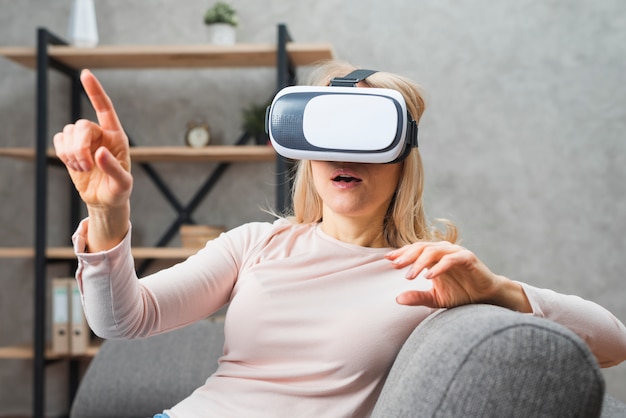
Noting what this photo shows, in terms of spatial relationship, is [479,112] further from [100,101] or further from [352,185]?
[100,101]

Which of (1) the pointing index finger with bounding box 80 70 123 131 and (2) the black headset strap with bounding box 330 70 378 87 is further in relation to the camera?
(2) the black headset strap with bounding box 330 70 378 87

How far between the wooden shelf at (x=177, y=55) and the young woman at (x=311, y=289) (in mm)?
1485

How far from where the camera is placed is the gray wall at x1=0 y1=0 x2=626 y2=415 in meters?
3.01

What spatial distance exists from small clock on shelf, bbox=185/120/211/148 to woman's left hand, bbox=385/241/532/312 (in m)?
2.18

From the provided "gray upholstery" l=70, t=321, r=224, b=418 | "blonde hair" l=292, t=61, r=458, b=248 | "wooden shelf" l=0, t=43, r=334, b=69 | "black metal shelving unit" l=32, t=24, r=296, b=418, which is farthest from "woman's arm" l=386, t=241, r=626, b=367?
"wooden shelf" l=0, t=43, r=334, b=69

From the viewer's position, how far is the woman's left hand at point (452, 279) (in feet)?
2.72

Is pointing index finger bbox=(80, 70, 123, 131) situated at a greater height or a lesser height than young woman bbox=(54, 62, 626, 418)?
greater

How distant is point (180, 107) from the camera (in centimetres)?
318

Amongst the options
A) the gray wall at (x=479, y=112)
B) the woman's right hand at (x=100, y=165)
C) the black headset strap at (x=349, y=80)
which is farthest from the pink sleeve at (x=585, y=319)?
the gray wall at (x=479, y=112)

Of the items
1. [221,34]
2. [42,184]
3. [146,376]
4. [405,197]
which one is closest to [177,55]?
[221,34]

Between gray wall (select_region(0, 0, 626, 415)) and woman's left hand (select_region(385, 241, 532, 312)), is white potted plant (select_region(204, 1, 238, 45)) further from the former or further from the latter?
woman's left hand (select_region(385, 241, 532, 312))

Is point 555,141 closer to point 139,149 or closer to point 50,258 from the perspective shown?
point 139,149

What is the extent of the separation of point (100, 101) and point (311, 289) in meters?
0.46

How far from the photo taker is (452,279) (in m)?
0.91
